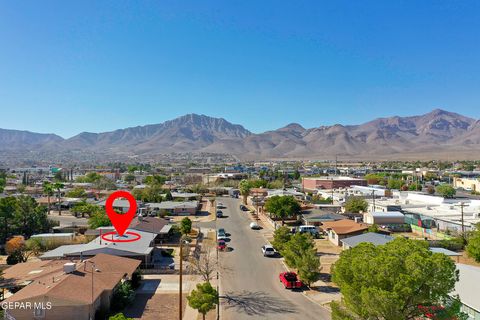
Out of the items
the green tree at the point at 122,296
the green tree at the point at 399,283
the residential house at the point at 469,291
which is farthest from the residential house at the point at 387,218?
the green tree at the point at 399,283

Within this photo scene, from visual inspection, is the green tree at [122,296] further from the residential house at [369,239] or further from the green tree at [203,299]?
the residential house at [369,239]

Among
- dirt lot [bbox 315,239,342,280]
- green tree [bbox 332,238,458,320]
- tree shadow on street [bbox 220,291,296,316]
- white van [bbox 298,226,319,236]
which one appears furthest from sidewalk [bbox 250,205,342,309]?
white van [bbox 298,226,319,236]

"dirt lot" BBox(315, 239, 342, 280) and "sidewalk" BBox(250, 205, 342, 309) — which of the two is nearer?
"sidewalk" BBox(250, 205, 342, 309)

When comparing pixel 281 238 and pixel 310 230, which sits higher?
pixel 281 238

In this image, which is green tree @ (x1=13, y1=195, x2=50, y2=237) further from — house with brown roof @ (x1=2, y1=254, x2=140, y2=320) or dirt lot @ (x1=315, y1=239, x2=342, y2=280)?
dirt lot @ (x1=315, y1=239, x2=342, y2=280)

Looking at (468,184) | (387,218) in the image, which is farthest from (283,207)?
(468,184)

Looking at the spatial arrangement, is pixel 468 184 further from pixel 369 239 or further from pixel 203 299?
pixel 203 299
